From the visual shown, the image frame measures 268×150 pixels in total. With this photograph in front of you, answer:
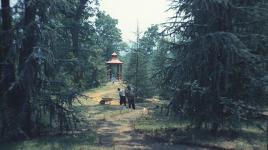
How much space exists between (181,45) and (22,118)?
653 centimetres

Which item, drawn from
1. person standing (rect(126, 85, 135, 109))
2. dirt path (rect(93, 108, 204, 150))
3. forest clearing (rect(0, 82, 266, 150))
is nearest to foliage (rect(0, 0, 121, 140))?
forest clearing (rect(0, 82, 266, 150))

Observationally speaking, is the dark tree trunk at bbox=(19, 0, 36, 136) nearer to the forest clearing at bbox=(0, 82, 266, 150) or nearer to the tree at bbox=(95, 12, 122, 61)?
the forest clearing at bbox=(0, 82, 266, 150)

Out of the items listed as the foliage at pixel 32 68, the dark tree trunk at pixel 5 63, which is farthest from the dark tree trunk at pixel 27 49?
the dark tree trunk at pixel 5 63

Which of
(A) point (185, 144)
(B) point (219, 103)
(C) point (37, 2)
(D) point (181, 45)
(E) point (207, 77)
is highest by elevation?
(C) point (37, 2)

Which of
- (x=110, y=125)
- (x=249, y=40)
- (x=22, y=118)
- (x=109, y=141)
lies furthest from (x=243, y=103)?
(x=22, y=118)

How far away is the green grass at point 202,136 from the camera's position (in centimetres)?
1345

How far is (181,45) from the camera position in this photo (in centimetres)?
1619

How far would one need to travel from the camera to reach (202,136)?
48.8 ft

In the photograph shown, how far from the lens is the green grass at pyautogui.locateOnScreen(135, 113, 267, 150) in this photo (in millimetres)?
13453

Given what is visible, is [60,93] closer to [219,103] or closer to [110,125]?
[110,125]

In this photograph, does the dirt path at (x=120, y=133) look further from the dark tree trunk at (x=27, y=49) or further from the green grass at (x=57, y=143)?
the dark tree trunk at (x=27, y=49)

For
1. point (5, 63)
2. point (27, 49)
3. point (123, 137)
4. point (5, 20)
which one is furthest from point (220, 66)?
point (5, 20)

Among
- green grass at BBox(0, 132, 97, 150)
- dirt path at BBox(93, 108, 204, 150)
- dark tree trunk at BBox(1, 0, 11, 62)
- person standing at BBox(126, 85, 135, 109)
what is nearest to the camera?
green grass at BBox(0, 132, 97, 150)

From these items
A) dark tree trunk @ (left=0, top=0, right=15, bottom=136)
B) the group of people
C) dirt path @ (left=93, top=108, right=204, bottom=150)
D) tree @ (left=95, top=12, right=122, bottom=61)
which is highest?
tree @ (left=95, top=12, right=122, bottom=61)
